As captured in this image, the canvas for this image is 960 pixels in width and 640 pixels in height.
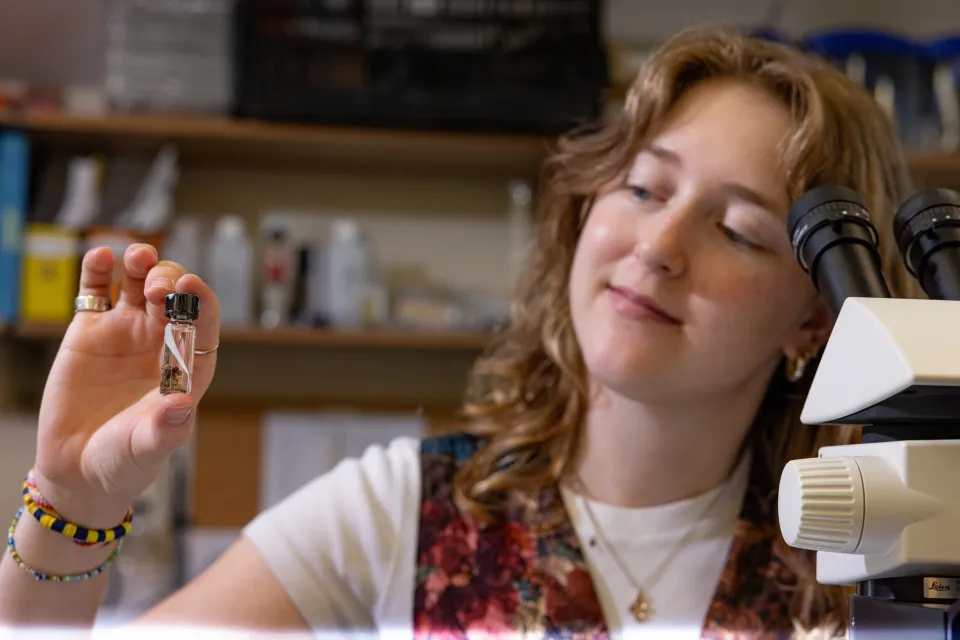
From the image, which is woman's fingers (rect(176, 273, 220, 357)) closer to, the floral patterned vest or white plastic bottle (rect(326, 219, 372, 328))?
the floral patterned vest

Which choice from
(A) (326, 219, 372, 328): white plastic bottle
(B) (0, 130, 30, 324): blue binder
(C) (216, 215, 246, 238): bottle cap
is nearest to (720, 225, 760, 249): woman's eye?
(A) (326, 219, 372, 328): white plastic bottle

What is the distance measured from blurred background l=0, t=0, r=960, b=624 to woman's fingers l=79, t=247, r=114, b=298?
1.18 m

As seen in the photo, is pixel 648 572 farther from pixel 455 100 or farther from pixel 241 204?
pixel 241 204

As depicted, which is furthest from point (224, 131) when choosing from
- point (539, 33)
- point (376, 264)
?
point (539, 33)

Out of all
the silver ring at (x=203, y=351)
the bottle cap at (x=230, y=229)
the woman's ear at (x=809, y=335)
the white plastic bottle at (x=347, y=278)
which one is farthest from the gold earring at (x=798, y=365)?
the bottle cap at (x=230, y=229)

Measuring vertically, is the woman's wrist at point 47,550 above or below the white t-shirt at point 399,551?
above

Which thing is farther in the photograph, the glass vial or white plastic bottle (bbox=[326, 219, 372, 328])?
white plastic bottle (bbox=[326, 219, 372, 328])

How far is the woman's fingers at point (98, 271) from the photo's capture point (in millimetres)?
572

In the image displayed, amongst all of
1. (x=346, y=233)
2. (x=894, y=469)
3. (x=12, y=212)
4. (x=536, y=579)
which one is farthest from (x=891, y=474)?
(x=12, y=212)

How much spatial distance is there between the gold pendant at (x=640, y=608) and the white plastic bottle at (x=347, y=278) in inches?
44.0

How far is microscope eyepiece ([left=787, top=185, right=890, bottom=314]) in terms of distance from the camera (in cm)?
55

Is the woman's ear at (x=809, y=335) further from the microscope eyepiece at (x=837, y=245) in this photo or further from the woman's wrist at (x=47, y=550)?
the woman's wrist at (x=47, y=550)

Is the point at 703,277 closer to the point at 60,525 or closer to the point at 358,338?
A: the point at 60,525

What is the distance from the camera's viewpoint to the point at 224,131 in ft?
5.88
